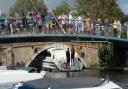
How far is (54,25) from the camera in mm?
41094

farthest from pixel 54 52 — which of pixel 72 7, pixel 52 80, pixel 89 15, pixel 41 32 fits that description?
pixel 52 80

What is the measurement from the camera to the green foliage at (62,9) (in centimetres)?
7414

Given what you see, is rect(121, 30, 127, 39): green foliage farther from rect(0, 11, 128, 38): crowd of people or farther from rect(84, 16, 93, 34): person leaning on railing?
rect(84, 16, 93, 34): person leaning on railing

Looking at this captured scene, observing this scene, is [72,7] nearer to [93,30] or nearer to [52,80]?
[93,30]

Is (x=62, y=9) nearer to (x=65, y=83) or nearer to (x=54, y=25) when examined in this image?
(x=54, y=25)

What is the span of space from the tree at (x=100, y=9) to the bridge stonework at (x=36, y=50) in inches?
465

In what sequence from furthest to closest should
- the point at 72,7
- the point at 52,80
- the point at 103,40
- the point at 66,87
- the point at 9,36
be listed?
the point at 72,7 < the point at 103,40 < the point at 9,36 < the point at 52,80 < the point at 66,87

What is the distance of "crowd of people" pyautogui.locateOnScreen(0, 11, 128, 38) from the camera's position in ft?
131

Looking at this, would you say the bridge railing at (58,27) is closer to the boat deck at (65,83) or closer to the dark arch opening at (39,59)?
the dark arch opening at (39,59)

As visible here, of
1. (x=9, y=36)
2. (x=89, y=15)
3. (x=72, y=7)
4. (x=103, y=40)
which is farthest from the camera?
(x=72, y=7)

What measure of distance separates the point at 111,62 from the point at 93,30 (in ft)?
19.2

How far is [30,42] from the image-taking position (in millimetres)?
44469

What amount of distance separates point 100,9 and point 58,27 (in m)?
17.3

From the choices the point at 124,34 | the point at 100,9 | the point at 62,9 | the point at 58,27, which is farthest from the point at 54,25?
the point at 62,9
